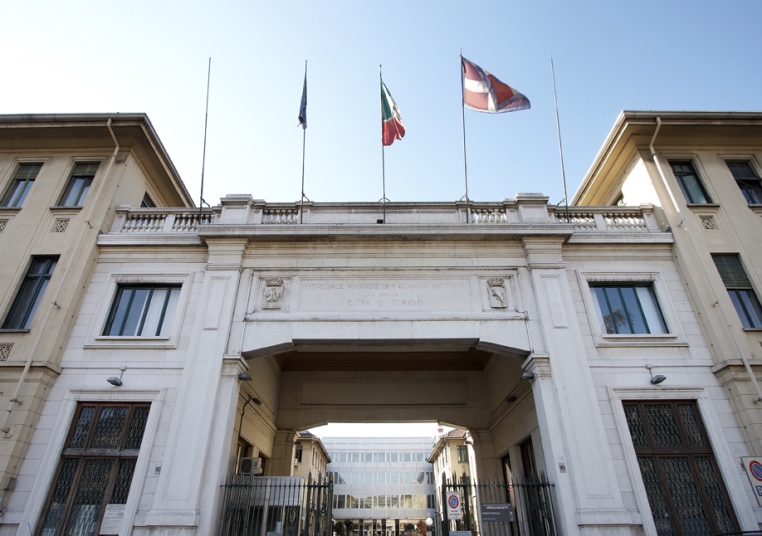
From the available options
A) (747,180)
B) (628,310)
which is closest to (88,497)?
(628,310)

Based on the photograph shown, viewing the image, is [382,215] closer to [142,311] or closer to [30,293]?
[142,311]

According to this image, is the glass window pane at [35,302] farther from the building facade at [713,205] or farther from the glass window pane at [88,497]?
the building facade at [713,205]

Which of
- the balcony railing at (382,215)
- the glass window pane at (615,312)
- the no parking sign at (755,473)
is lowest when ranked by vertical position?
the no parking sign at (755,473)

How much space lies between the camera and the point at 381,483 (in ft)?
180

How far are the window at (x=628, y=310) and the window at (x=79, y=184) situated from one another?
46.9 feet

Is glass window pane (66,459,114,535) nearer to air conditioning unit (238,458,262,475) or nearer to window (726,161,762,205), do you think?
air conditioning unit (238,458,262,475)

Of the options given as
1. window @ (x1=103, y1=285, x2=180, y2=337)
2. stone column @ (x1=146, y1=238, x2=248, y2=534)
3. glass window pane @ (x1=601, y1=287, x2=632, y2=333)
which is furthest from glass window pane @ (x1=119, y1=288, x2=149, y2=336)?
glass window pane @ (x1=601, y1=287, x2=632, y2=333)

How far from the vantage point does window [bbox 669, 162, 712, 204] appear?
12.9 meters

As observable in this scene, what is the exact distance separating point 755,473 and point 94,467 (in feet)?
44.8

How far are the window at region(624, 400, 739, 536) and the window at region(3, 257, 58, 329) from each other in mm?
14357

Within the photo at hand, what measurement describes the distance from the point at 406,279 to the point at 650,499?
7.02 metres

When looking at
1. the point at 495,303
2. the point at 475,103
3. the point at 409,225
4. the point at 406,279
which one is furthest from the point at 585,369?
the point at 475,103

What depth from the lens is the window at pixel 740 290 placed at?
11125 mm

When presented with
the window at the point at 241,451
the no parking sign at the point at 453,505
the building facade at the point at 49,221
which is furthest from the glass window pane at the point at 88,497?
the no parking sign at the point at 453,505
